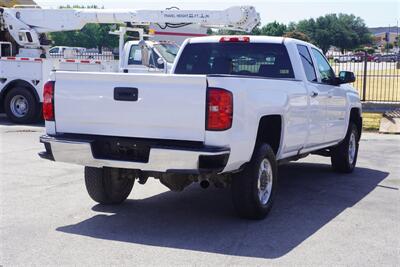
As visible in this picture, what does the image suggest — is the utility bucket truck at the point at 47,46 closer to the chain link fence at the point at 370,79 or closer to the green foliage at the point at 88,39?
the chain link fence at the point at 370,79

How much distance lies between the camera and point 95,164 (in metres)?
6.34

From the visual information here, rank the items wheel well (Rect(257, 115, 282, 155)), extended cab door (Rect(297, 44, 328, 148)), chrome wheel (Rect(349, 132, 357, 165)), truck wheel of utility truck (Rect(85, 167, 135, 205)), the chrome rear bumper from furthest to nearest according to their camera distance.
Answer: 1. chrome wheel (Rect(349, 132, 357, 165))
2. extended cab door (Rect(297, 44, 328, 148))
3. truck wheel of utility truck (Rect(85, 167, 135, 205))
4. wheel well (Rect(257, 115, 282, 155))
5. the chrome rear bumper

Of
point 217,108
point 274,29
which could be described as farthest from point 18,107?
point 274,29

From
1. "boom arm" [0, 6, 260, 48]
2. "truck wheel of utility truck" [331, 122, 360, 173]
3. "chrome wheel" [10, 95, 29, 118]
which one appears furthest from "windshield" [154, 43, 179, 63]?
"truck wheel of utility truck" [331, 122, 360, 173]

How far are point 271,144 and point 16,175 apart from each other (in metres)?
4.05

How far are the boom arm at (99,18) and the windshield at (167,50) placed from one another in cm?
74

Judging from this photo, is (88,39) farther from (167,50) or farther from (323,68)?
(323,68)

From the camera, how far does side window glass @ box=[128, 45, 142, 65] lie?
1686 cm

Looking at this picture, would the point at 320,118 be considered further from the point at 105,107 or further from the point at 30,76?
the point at 30,76

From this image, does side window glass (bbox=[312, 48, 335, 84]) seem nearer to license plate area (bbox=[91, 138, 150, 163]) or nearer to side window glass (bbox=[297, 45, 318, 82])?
side window glass (bbox=[297, 45, 318, 82])

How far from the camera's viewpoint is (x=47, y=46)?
61.9 feet

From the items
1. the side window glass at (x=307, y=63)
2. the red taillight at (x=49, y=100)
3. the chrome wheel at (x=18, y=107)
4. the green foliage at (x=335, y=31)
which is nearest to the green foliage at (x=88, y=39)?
the green foliage at (x=335, y=31)

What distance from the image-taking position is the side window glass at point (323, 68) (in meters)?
8.94

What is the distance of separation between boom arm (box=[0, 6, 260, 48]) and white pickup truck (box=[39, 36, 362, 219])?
9372 mm
